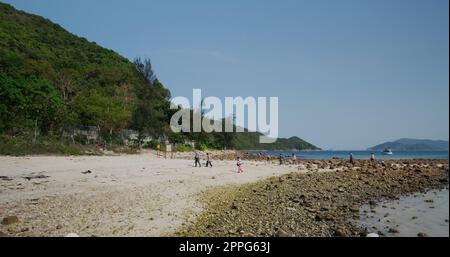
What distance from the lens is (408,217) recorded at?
1249cm

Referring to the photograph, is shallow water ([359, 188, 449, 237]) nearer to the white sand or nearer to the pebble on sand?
the white sand

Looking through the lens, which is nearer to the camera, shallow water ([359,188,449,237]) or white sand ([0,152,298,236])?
white sand ([0,152,298,236])

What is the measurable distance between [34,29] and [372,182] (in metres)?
100

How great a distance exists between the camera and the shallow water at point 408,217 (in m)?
10.5

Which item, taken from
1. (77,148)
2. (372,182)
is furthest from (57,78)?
(372,182)

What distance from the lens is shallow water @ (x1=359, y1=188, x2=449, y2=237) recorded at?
413 inches

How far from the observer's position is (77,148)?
34188mm

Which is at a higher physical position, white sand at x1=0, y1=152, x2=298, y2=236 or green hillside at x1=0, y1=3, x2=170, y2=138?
green hillside at x1=0, y1=3, x2=170, y2=138

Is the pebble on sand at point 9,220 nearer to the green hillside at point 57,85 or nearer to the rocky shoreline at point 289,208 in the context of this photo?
the rocky shoreline at point 289,208

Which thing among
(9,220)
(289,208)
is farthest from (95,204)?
(289,208)
